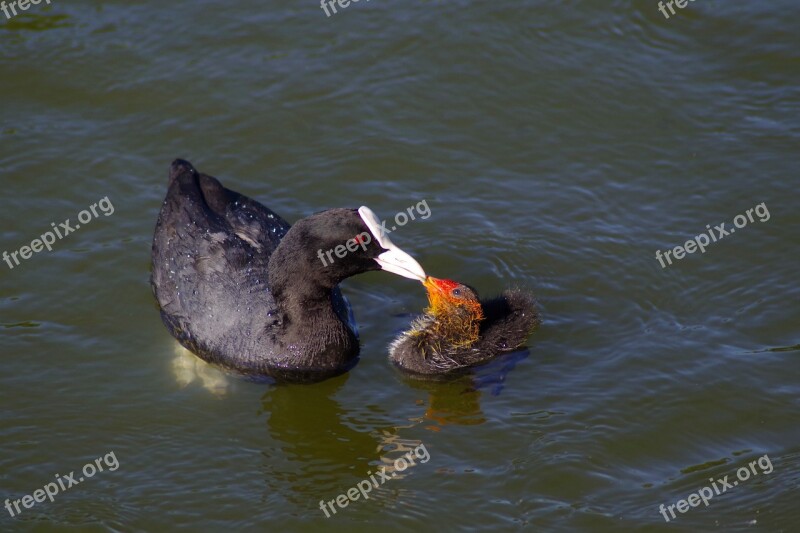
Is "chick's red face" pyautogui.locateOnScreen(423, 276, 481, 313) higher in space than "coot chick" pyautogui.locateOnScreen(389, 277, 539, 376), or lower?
higher

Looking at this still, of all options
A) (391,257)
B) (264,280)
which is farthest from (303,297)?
(391,257)

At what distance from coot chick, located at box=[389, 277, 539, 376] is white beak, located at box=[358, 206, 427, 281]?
0.83 feet

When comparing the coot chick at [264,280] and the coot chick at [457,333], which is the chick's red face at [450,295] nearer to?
the coot chick at [457,333]

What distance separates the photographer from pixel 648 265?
8.35 metres

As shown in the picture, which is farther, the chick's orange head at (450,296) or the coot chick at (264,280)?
the chick's orange head at (450,296)

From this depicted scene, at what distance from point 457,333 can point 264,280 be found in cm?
147

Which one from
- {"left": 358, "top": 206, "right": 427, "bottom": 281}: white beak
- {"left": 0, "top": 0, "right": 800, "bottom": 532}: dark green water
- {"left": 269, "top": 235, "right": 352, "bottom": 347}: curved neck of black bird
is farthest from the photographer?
{"left": 269, "top": 235, "right": 352, "bottom": 347}: curved neck of black bird

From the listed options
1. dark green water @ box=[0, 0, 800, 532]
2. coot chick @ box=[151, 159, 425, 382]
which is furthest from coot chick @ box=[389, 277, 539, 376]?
coot chick @ box=[151, 159, 425, 382]

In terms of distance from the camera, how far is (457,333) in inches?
300

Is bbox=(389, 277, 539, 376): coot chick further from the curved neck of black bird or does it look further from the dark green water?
the curved neck of black bird

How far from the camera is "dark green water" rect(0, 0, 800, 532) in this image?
6766 millimetres

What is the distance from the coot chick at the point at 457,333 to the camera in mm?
7598

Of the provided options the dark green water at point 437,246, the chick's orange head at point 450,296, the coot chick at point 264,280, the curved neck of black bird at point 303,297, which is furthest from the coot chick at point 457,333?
the curved neck of black bird at point 303,297

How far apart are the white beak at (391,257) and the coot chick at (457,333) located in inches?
10.0
